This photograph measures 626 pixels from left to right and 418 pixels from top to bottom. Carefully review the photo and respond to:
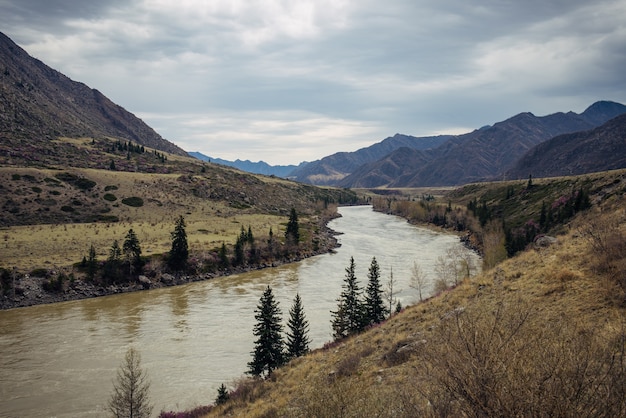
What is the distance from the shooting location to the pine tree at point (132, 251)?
195 ft

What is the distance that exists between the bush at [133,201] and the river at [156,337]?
179 feet

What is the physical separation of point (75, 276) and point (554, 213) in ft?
318

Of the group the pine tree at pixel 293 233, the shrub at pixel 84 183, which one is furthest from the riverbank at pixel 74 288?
the shrub at pixel 84 183

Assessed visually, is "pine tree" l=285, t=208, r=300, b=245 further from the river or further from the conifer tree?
the conifer tree

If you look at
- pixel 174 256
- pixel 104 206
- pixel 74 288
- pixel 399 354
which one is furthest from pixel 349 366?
pixel 104 206

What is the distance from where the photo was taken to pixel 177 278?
61938 mm

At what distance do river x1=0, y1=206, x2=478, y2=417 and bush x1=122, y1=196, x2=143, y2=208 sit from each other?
54.6 meters

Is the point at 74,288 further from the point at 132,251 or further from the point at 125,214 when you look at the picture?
the point at 125,214

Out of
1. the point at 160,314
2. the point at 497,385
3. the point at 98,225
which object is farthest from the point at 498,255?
the point at 98,225

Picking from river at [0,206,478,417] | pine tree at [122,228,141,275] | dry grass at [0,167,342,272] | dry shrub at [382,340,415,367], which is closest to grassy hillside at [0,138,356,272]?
dry grass at [0,167,342,272]

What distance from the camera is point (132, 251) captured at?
201 ft

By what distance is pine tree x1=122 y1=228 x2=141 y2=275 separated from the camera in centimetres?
5953

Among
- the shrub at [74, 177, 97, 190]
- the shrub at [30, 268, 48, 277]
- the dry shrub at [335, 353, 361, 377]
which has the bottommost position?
the shrub at [30, 268, 48, 277]

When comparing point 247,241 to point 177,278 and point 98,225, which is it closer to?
point 177,278
